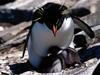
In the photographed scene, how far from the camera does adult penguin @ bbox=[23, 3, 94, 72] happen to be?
3.24 meters

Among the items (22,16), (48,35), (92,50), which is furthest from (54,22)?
(22,16)

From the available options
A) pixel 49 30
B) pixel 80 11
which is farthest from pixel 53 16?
pixel 80 11

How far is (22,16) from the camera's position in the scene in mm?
6215

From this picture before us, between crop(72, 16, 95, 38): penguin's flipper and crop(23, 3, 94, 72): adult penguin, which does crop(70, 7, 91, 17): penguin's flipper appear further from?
crop(23, 3, 94, 72): adult penguin

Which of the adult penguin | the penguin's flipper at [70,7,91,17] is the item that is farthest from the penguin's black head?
the penguin's flipper at [70,7,91,17]

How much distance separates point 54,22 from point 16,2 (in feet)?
10.9

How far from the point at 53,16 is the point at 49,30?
4.1 inches

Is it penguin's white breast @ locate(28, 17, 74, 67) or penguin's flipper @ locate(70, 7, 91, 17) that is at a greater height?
penguin's white breast @ locate(28, 17, 74, 67)

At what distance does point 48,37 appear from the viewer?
329 cm

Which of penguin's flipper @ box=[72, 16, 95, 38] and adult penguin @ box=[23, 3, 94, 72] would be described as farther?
penguin's flipper @ box=[72, 16, 95, 38]

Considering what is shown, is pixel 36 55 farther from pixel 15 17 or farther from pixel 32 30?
pixel 15 17

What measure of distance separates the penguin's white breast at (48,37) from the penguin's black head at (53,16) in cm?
4

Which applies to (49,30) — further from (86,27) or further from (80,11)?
(80,11)

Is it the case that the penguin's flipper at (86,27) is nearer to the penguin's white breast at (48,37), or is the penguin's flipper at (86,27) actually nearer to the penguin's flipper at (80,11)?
the penguin's white breast at (48,37)
